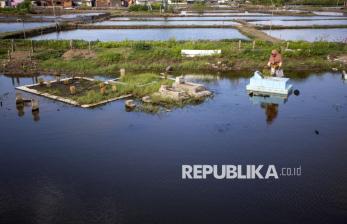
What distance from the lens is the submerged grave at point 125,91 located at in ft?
50.9

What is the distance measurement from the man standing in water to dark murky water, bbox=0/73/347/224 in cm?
249

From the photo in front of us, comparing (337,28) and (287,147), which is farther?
(337,28)

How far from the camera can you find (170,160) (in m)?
10.5

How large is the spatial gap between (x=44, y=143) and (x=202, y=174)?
5.42m

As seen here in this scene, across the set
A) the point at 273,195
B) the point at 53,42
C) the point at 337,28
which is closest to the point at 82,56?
the point at 53,42

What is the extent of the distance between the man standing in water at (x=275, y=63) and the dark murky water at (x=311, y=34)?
15711 mm

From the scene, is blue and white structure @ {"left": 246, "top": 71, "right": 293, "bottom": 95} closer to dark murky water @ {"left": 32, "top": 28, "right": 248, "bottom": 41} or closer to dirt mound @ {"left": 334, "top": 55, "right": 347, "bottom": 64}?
dirt mound @ {"left": 334, "top": 55, "right": 347, "bottom": 64}

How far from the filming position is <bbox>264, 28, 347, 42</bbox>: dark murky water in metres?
32.6

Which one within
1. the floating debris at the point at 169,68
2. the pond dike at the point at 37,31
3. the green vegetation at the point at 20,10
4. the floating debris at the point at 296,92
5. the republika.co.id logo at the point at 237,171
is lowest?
the republika.co.id logo at the point at 237,171

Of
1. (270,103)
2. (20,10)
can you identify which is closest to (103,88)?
(270,103)

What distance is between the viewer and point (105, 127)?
42.7 feet

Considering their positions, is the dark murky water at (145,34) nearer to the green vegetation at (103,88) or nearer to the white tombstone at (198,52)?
the white tombstone at (198,52)

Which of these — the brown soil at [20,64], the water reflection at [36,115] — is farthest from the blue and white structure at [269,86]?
the brown soil at [20,64]

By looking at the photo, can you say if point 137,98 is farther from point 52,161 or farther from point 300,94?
point 300,94
